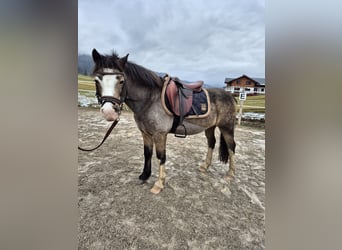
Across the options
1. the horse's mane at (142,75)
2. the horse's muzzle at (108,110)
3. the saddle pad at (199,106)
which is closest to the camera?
the horse's muzzle at (108,110)

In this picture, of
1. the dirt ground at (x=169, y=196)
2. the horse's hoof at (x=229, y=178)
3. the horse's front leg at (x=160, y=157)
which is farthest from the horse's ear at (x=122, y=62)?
the horse's hoof at (x=229, y=178)

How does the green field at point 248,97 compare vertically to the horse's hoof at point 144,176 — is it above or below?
above

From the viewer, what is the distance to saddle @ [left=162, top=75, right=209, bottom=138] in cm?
91

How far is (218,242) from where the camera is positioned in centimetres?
72

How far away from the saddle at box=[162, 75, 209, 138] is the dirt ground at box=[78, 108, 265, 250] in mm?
172

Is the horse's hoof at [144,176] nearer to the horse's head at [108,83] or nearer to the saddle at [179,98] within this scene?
the saddle at [179,98]

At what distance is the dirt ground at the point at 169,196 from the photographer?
0.72 metres

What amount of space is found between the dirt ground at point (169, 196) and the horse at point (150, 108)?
55 mm

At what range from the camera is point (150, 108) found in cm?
90

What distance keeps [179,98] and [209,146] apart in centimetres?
38

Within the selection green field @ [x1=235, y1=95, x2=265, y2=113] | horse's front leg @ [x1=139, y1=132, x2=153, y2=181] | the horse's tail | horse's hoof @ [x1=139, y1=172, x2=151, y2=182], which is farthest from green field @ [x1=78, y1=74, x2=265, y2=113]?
horse's hoof @ [x1=139, y1=172, x2=151, y2=182]

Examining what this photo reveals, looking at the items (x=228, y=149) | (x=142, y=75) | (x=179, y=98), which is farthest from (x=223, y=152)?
(x=142, y=75)
